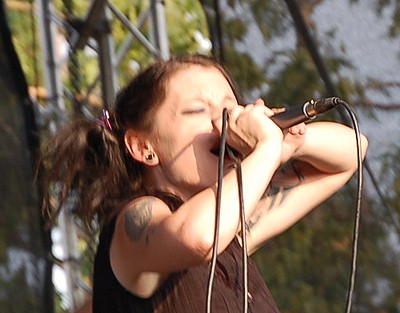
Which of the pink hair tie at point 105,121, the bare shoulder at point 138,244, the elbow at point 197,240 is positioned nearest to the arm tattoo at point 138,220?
the bare shoulder at point 138,244

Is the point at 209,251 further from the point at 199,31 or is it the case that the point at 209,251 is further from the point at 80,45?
the point at 199,31

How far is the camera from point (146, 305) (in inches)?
62.0

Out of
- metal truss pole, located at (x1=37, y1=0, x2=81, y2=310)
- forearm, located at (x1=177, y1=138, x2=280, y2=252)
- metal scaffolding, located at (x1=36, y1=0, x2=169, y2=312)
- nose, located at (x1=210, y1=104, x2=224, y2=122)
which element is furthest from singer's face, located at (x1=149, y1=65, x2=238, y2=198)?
metal truss pole, located at (x1=37, y1=0, x2=81, y2=310)

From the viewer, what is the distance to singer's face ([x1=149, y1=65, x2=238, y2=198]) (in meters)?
1.60

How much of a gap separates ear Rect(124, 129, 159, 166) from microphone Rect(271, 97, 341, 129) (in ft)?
0.76

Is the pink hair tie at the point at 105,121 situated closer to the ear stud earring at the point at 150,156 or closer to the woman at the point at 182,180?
the woman at the point at 182,180

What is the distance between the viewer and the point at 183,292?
1.58 metres

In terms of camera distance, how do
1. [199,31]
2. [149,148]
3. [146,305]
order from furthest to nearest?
1. [199,31]
2. [149,148]
3. [146,305]

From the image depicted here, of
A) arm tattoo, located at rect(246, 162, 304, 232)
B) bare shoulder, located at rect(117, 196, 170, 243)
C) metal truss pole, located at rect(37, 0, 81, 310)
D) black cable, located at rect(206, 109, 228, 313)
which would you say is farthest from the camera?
metal truss pole, located at rect(37, 0, 81, 310)

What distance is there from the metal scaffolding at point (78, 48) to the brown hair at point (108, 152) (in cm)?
129

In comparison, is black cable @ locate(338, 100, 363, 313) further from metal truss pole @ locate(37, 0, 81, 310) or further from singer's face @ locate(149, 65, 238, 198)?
metal truss pole @ locate(37, 0, 81, 310)

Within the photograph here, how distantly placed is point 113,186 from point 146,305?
0.22 m

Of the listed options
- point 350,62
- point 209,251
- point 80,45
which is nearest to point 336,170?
point 209,251

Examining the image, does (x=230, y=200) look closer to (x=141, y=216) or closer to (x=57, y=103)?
(x=141, y=216)
